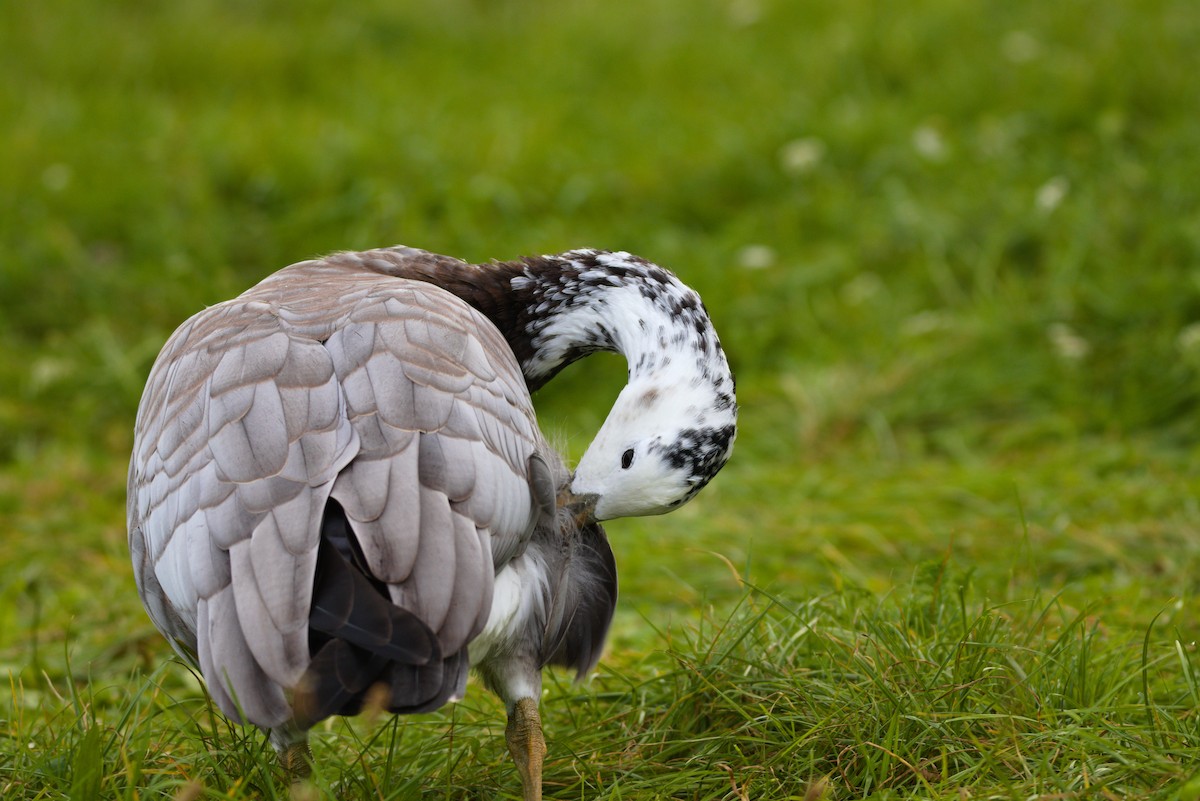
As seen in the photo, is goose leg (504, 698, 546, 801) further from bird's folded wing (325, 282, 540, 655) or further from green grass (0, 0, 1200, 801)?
bird's folded wing (325, 282, 540, 655)

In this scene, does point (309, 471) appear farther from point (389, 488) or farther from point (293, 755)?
point (293, 755)

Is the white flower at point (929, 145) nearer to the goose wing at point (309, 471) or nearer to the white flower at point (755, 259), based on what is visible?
the white flower at point (755, 259)

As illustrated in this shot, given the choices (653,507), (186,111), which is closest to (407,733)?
(653,507)

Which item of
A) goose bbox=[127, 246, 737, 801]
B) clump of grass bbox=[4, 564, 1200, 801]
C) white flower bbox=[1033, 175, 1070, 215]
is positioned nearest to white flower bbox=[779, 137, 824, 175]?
white flower bbox=[1033, 175, 1070, 215]

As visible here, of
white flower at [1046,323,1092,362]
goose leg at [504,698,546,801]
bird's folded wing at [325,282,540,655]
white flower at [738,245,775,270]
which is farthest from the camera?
white flower at [738,245,775,270]

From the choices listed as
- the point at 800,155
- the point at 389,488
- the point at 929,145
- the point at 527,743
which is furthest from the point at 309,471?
the point at 929,145

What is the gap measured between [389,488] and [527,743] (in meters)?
0.77

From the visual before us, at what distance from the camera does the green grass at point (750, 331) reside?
2865 millimetres

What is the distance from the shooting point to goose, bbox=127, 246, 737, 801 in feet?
7.56

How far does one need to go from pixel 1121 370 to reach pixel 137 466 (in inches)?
162

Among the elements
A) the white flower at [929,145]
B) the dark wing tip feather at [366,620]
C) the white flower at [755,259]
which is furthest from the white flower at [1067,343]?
the dark wing tip feather at [366,620]

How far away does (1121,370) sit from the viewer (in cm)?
545

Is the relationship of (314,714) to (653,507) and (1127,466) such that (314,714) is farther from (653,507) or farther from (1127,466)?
(1127,466)

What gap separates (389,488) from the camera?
2.43 m
